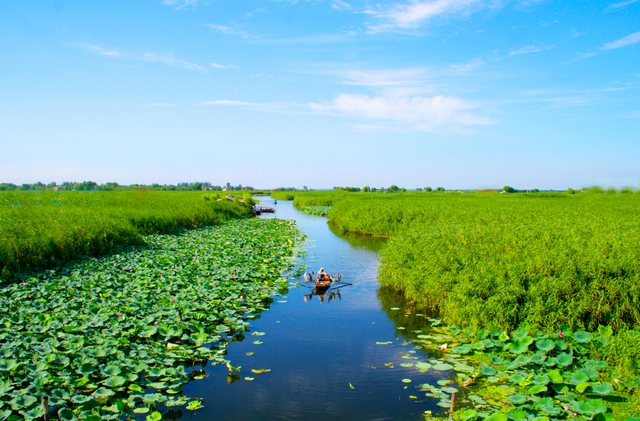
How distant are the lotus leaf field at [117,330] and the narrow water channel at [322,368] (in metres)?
0.44

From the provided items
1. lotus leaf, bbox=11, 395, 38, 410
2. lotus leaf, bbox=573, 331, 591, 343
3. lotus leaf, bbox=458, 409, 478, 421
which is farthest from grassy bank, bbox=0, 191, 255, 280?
lotus leaf, bbox=573, 331, 591, 343

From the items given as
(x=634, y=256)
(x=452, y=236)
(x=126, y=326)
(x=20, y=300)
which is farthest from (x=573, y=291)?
(x=20, y=300)

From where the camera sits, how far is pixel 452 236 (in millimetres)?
11539

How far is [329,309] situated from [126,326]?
5079 millimetres

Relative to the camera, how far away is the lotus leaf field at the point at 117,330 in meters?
4.86

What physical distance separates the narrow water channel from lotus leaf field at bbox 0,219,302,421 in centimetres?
44

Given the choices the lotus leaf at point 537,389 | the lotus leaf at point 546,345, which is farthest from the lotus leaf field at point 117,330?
the lotus leaf at point 546,345

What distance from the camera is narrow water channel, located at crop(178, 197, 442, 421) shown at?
5.40 meters

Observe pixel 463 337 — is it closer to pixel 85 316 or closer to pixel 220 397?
pixel 220 397

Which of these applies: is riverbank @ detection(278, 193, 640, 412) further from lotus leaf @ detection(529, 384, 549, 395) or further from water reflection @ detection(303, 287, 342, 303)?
water reflection @ detection(303, 287, 342, 303)

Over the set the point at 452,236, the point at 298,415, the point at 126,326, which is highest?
the point at 452,236

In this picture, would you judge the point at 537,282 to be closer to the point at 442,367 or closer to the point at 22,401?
the point at 442,367

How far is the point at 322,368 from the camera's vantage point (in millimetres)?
6676

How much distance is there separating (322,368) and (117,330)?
3.76m
